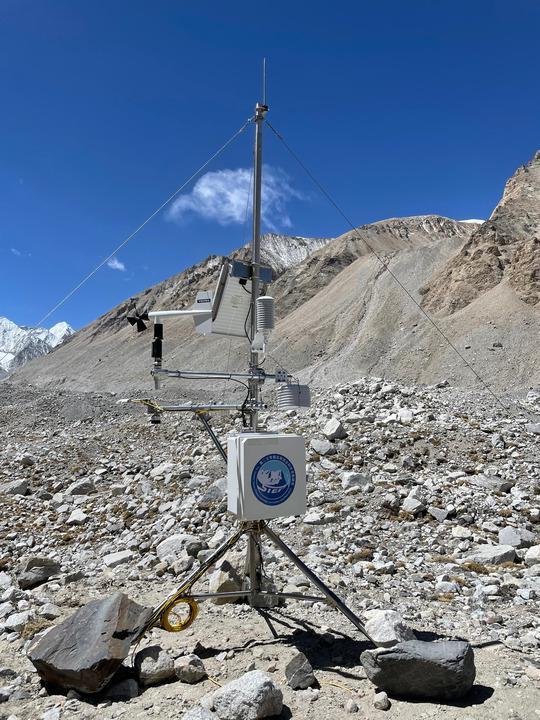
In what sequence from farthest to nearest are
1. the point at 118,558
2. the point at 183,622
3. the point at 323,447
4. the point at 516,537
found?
the point at 323,447 → the point at 118,558 → the point at 516,537 → the point at 183,622

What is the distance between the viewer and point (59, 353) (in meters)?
105

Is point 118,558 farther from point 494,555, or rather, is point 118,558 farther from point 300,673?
point 494,555

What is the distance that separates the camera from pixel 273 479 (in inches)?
200

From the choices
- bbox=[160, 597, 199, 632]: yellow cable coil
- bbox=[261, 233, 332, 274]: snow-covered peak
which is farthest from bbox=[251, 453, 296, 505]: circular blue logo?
bbox=[261, 233, 332, 274]: snow-covered peak

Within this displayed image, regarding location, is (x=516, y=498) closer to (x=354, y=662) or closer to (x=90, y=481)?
(x=354, y=662)

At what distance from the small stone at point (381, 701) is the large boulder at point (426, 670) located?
119 millimetres

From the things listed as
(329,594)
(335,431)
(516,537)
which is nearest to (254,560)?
(329,594)

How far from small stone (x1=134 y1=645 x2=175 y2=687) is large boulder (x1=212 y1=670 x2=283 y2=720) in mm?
811

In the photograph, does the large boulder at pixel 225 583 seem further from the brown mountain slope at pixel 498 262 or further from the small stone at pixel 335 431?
the brown mountain slope at pixel 498 262

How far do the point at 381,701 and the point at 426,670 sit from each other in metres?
0.42

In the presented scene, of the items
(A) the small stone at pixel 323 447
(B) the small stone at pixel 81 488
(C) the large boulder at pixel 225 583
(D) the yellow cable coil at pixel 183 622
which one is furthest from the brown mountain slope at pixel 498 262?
(D) the yellow cable coil at pixel 183 622

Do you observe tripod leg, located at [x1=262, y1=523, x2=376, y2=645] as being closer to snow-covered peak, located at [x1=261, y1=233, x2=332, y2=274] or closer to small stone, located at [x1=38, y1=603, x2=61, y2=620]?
small stone, located at [x1=38, y1=603, x2=61, y2=620]

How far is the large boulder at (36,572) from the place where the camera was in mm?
7531

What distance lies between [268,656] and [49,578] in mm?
4390
